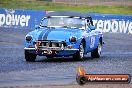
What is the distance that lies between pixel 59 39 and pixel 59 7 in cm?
3377

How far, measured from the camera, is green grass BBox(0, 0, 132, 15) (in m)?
50.3

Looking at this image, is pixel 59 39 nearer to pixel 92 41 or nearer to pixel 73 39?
pixel 73 39

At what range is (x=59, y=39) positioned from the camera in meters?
18.2

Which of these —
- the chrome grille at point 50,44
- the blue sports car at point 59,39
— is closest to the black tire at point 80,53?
the blue sports car at point 59,39

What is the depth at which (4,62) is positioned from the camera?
17859mm

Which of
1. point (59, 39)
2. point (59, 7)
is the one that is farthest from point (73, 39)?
point (59, 7)

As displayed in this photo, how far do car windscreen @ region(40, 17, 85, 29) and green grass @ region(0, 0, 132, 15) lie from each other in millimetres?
29616

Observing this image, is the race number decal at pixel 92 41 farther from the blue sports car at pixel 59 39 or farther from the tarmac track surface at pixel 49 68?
the tarmac track surface at pixel 49 68

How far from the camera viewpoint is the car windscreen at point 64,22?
19.9 m

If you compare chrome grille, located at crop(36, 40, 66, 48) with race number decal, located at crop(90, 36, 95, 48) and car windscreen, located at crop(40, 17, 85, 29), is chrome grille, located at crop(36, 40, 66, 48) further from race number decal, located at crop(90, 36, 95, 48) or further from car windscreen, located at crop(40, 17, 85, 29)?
race number decal, located at crop(90, 36, 95, 48)

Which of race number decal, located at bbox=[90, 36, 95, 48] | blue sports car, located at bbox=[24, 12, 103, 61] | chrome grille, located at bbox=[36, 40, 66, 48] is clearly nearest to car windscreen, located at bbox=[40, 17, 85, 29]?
blue sports car, located at bbox=[24, 12, 103, 61]

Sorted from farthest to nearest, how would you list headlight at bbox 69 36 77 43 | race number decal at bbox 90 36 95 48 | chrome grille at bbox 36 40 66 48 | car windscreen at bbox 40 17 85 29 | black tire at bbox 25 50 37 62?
race number decal at bbox 90 36 95 48, car windscreen at bbox 40 17 85 29, black tire at bbox 25 50 37 62, headlight at bbox 69 36 77 43, chrome grille at bbox 36 40 66 48

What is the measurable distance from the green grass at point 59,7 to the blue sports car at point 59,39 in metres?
29.8

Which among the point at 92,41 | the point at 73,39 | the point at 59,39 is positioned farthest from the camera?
the point at 92,41
